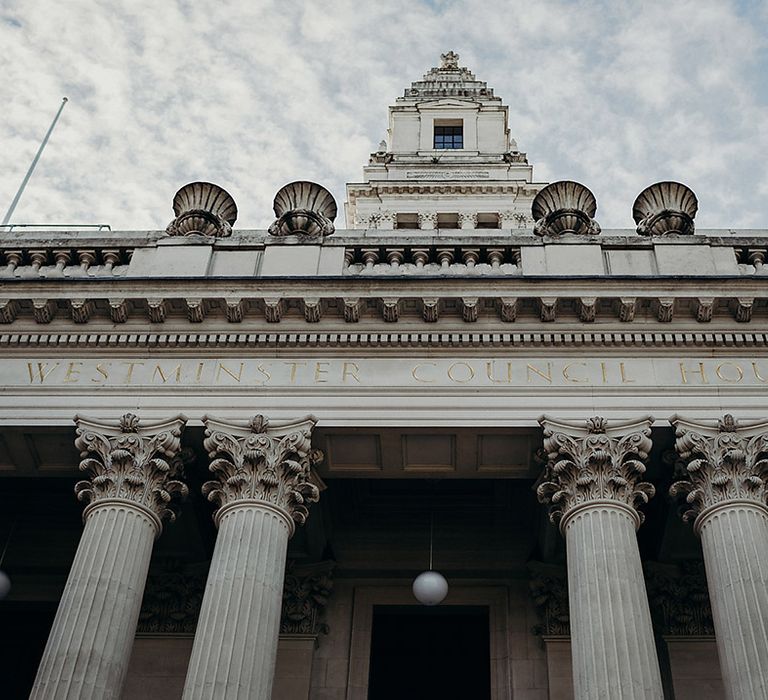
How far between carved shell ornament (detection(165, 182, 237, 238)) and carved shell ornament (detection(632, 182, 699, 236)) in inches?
383

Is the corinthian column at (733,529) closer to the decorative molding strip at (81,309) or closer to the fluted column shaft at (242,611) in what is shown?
the fluted column shaft at (242,611)

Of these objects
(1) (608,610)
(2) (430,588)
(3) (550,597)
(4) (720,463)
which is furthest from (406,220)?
(1) (608,610)

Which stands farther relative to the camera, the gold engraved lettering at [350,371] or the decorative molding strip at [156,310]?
the decorative molding strip at [156,310]

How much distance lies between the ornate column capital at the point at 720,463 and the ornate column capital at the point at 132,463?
9.46 m

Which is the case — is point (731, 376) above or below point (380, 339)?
below

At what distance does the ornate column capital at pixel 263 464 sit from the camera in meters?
20.1

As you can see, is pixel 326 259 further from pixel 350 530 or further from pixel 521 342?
pixel 350 530

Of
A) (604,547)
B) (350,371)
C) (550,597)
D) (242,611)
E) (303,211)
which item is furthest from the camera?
(303,211)

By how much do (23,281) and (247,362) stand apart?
5046 millimetres

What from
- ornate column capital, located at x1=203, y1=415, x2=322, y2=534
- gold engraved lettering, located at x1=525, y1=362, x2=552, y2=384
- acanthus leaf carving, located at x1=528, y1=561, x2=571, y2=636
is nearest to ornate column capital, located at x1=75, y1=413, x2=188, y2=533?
ornate column capital, located at x1=203, y1=415, x2=322, y2=534

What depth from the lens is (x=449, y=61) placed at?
61.2 m

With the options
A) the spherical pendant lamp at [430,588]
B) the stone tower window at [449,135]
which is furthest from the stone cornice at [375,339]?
the stone tower window at [449,135]

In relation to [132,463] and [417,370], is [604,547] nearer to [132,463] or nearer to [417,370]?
[417,370]

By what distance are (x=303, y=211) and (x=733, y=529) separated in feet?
39.1
